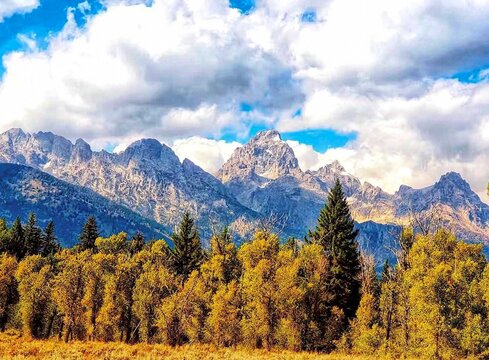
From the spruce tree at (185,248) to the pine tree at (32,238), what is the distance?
4551 centimetres

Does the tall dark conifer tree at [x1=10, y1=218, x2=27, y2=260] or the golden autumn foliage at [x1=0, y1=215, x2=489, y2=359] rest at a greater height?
A: the tall dark conifer tree at [x1=10, y1=218, x2=27, y2=260]

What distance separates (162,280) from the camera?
69.3 m

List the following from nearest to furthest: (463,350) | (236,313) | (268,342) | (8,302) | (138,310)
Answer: (463,350) → (268,342) → (236,313) → (138,310) → (8,302)

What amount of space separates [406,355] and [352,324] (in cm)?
985

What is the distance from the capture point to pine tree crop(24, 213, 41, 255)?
10969 centimetres

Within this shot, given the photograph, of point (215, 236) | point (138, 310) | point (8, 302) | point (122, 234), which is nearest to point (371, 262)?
point (215, 236)

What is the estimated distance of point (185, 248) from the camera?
86.3 metres

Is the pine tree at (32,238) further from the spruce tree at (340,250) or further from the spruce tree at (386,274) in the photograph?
the spruce tree at (386,274)

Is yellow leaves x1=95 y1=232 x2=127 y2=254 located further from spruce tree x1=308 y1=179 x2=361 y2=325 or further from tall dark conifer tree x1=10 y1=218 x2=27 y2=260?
spruce tree x1=308 y1=179 x2=361 y2=325

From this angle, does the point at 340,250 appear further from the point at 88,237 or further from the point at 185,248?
the point at 88,237

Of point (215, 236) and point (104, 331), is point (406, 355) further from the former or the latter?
point (104, 331)

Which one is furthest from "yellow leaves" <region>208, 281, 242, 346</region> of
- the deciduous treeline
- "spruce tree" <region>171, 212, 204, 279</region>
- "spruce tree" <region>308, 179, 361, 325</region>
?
"spruce tree" <region>171, 212, 204, 279</region>

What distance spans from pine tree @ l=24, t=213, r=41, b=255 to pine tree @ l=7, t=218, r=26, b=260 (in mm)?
1111

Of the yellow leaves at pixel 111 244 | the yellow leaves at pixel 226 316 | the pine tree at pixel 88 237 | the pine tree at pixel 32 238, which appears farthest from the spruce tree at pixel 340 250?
the pine tree at pixel 32 238
